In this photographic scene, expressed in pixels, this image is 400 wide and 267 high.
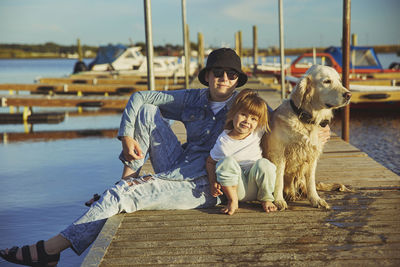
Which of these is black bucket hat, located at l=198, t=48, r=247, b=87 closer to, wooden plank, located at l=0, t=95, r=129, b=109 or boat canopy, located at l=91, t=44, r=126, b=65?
wooden plank, located at l=0, t=95, r=129, b=109

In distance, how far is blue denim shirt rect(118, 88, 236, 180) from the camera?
A: 3.70m

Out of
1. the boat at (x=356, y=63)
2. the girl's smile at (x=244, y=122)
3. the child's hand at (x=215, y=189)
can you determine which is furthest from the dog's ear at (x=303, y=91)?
the boat at (x=356, y=63)

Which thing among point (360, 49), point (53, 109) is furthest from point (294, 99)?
point (360, 49)

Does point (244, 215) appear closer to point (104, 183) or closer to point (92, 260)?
point (92, 260)

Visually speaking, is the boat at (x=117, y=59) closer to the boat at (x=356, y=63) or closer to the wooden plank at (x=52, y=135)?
the boat at (x=356, y=63)

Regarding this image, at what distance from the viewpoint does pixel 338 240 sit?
2.92m

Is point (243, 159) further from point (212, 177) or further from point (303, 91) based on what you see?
point (303, 91)

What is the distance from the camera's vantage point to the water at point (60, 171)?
606cm

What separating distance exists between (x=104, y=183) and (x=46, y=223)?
6.84ft

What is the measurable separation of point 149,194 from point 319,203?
53.1 inches

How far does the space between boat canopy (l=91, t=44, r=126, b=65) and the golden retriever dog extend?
90.9ft

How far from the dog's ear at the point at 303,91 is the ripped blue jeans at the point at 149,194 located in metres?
0.98

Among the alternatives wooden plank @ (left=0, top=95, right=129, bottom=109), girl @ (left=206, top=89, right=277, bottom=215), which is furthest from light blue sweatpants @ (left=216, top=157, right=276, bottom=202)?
wooden plank @ (left=0, top=95, right=129, bottom=109)

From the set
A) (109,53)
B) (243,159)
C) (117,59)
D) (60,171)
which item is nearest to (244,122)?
(243,159)
